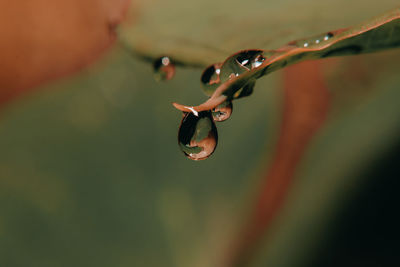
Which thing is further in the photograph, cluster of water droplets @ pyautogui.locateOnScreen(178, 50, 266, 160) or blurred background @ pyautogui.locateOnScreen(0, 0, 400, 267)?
blurred background @ pyautogui.locateOnScreen(0, 0, 400, 267)

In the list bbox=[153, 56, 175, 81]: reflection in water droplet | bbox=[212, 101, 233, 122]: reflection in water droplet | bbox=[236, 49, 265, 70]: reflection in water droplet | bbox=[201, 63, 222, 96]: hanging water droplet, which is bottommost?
bbox=[212, 101, 233, 122]: reflection in water droplet

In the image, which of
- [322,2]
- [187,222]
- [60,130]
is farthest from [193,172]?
[322,2]

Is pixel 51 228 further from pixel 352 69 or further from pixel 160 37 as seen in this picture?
pixel 352 69

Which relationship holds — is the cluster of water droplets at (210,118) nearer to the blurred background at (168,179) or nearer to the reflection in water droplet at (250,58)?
the reflection in water droplet at (250,58)

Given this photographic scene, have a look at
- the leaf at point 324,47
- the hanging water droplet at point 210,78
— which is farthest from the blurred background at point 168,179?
the leaf at point 324,47

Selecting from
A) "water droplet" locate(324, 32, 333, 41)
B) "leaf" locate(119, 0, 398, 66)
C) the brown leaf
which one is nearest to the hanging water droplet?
"leaf" locate(119, 0, 398, 66)

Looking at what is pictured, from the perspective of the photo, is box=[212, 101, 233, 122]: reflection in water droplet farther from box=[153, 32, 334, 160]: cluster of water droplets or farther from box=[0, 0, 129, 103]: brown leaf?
box=[0, 0, 129, 103]: brown leaf

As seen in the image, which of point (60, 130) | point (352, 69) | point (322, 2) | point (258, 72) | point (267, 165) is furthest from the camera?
point (352, 69)

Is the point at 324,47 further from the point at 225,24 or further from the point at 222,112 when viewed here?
the point at 225,24
